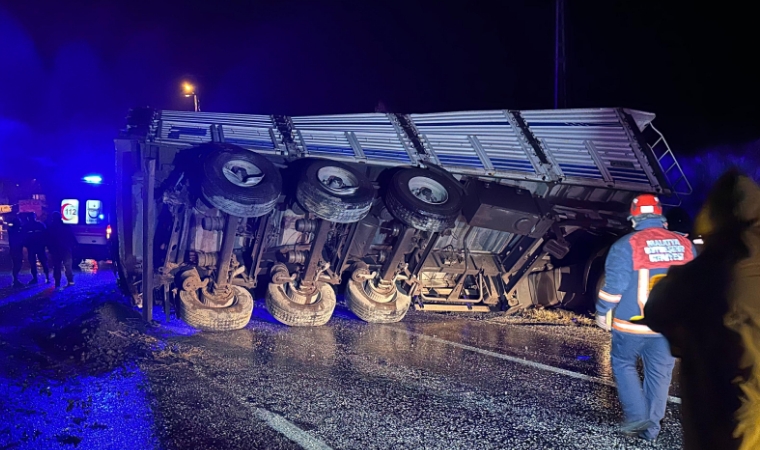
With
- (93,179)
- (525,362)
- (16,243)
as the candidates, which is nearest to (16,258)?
(16,243)

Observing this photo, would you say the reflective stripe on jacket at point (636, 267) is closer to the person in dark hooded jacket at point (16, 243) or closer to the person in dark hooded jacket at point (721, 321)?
the person in dark hooded jacket at point (721, 321)

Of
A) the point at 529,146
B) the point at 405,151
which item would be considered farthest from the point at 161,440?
the point at 529,146

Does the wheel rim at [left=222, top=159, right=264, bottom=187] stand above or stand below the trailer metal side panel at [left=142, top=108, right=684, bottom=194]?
below

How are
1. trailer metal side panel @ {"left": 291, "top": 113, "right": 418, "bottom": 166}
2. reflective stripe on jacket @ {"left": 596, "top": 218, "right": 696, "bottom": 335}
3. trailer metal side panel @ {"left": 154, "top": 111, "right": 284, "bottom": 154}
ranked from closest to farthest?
reflective stripe on jacket @ {"left": 596, "top": 218, "right": 696, "bottom": 335}, trailer metal side panel @ {"left": 154, "top": 111, "right": 284, "bottom": 154}, trailer metal side panel @ {"left": 291, "top": 113, "right": 418, "bottom": 166}

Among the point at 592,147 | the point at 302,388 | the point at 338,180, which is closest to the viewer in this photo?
the point at 302,388

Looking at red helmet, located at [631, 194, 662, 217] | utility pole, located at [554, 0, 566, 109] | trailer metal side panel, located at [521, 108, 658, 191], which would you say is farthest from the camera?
utility pole, located at [554, 0, 566, 109]

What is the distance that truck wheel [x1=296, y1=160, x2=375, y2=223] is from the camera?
4.94m

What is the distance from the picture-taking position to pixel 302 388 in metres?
3.55

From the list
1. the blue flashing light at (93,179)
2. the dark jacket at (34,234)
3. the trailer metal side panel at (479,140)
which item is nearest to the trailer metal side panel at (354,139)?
the trailer metal side panel at (479,140)

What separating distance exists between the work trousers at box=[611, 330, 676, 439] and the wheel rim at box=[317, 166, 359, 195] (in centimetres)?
311

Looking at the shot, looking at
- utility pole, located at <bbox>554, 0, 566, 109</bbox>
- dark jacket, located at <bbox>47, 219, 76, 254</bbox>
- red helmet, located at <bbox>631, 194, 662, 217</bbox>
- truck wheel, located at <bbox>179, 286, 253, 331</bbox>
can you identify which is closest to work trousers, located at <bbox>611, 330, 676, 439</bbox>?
red helmet, located at <bbox>631, 194, 662, 217</bbox>

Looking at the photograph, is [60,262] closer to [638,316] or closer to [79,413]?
[79,413]

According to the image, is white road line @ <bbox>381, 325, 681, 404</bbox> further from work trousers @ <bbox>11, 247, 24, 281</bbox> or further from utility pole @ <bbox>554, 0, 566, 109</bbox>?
utility pole @ <bbox>554, 0, 566, 109</bbox>

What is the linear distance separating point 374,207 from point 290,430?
10.7 ft
